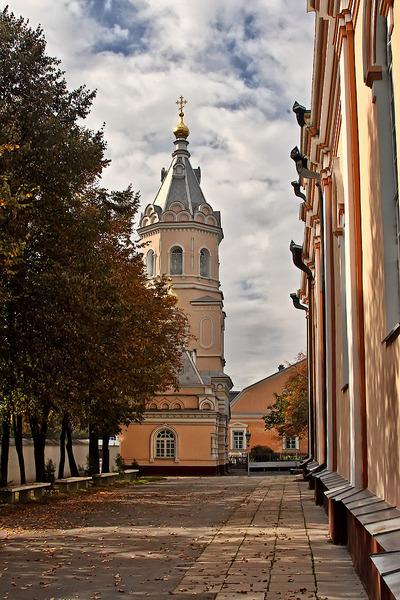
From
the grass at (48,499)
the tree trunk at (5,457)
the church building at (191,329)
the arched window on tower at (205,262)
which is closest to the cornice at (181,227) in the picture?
the church building at (191,329)

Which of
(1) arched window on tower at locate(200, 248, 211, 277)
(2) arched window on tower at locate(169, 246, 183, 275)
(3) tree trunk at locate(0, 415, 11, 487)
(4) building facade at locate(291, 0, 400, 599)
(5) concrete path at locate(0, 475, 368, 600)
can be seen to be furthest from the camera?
(1) arched window on tower at locate(200, 248, 211, 277)

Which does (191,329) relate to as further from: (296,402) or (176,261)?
(296,402)

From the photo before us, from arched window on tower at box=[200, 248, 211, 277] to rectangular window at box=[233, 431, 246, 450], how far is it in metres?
17.4

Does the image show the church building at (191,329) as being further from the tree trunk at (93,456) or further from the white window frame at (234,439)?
the tree trunk at (93,456)

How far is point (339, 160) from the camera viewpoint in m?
11.3

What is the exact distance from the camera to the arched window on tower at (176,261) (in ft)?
182

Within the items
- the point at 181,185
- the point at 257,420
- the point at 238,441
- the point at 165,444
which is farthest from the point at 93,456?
the point at 257,420

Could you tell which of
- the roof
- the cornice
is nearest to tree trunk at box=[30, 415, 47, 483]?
the cornice

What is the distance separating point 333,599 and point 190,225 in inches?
1984

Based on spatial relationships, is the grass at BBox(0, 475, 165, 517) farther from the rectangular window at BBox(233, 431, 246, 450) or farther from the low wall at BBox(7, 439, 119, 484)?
the rectangular window at BBox(233, 431, 246, 450)

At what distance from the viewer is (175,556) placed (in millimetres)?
9266

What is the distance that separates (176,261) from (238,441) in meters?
19.7

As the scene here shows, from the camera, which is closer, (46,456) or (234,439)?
(46,456)

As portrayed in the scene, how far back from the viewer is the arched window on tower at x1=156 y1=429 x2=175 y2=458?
43938 millimetres
